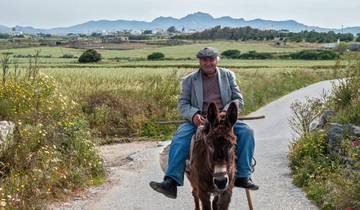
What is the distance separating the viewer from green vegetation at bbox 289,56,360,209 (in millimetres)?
9188

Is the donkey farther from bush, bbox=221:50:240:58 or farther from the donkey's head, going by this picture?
bush, bbox=221:50:240:58

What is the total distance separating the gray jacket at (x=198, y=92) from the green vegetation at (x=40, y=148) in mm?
2749

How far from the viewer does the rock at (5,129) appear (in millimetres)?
11061

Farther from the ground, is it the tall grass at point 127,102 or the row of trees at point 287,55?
the tall grass at point 127,102

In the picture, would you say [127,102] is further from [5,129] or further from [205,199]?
[205,199]

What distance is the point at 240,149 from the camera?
7.60 m

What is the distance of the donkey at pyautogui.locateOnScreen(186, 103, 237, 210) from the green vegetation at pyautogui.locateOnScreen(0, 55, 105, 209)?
2.76 meters

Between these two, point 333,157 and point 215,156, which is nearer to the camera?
point 215,156

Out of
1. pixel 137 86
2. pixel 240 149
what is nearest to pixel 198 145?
pixel 240 149

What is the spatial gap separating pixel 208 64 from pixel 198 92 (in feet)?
1.28

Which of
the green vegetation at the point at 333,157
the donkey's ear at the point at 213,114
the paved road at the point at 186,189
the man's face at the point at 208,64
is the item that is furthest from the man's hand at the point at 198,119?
the paved road at the point at 186,189

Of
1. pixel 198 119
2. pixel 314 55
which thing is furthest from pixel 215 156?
pixel 314 55

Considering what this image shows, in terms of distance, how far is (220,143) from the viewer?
21.0 ft

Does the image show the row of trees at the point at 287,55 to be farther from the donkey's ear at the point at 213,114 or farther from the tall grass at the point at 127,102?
the donkey's ear at the point at 213,114
